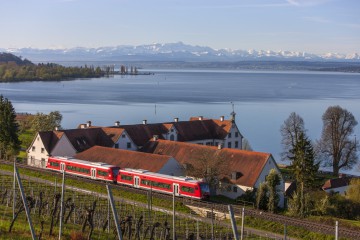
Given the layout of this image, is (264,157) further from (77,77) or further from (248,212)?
(77,77)

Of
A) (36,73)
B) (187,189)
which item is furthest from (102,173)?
(36,73)

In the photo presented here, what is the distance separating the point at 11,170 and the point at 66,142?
13.9ft

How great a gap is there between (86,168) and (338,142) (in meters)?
19.8

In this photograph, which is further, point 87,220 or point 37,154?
point 37,154

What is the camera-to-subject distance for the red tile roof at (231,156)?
26.8 m

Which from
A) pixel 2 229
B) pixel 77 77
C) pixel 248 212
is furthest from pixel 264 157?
pixel 77 77

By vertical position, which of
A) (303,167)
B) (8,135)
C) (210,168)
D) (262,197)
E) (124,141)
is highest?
(8,135)

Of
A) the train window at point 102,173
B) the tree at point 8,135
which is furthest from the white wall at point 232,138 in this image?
the tree at point 8,135

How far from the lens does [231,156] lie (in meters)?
28.7

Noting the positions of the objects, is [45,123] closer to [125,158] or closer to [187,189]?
[125,158]

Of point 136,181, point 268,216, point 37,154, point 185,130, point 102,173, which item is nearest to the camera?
point 268,216

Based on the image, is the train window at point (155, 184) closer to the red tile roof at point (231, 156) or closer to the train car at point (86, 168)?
the train car at point (86, 168)

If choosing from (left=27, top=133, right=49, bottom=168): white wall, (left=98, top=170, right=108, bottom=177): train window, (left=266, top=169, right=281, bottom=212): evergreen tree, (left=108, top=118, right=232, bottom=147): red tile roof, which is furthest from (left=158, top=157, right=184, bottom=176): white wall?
(left=27, top=133, right=49, bottom=168): white wall

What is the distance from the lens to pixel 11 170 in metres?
30.2
